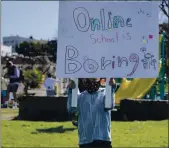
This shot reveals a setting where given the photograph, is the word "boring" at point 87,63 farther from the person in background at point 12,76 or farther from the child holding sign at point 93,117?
the person in background at point 12,76

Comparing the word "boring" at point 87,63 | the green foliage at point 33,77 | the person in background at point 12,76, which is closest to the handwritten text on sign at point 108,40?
the word "boring" at point 87,63

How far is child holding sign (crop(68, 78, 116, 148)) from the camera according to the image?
5.51 metres

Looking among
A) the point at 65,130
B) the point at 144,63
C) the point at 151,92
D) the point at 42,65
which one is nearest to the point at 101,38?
the point at 144,63

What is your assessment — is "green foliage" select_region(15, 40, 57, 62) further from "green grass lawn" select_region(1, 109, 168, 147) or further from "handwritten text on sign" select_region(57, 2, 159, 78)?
"handwritten text on sign" select_region(57, 2, 159, 78)

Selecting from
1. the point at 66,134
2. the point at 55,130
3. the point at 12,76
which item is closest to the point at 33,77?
the point at 12,76

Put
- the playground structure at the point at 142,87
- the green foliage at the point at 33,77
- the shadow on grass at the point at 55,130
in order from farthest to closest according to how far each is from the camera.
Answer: the green foliage at the point at 33,77
the playground structure at the point at 142,87
the shadow on grass at the point at 55,130

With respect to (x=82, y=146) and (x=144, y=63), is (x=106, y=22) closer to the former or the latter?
(x=144, y=63)

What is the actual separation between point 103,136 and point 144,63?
1031mm

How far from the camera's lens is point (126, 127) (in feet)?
37.0

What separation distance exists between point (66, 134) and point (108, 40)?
182 inches

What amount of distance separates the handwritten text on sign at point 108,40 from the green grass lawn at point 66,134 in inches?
131

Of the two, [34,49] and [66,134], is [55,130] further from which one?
[34,49]

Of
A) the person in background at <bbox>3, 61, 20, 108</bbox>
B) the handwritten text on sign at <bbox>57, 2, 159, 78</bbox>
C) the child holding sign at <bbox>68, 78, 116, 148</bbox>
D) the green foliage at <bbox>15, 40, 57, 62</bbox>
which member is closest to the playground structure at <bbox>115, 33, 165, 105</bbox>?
the person in background at <bbox>3, 61, 20, 108</bbox>

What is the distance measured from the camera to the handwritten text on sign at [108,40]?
19.0 ft
